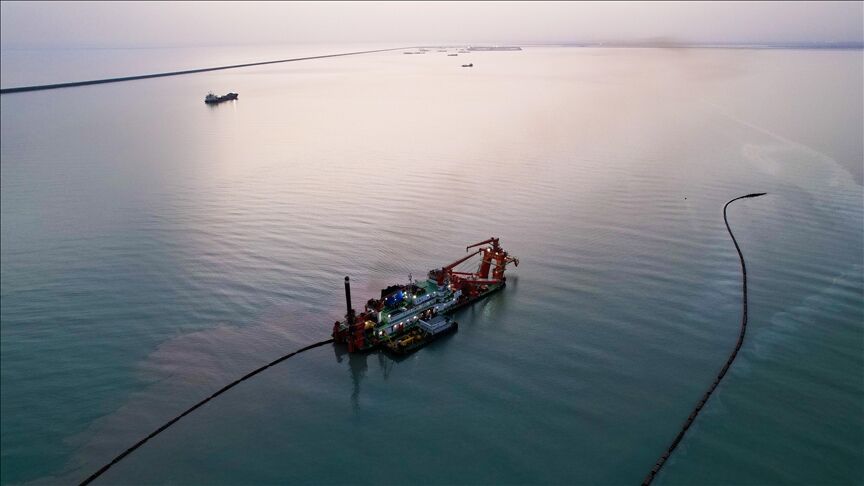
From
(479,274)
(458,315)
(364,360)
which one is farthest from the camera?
(479,274)

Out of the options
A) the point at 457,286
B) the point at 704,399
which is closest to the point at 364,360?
the point at 457,286

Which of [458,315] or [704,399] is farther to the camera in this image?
[458,315]

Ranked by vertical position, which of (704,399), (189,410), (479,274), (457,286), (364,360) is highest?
(479,274)

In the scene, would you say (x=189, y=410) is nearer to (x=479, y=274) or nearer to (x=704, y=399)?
(x=479, y=274)

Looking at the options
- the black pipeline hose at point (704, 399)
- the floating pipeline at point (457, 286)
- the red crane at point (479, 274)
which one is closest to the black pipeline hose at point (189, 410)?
the floating pipeline at point (457, 286)

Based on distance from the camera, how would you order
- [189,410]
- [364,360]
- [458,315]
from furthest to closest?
[458,315] → [364,360] → [189,410]

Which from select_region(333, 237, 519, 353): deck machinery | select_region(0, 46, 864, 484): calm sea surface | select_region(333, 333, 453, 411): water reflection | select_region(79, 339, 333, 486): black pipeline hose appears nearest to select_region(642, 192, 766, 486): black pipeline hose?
select_region(0, 46, 864, 484): calm sea surface

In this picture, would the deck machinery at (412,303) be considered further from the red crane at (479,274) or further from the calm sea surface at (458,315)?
the calm sea surface at (458,315)

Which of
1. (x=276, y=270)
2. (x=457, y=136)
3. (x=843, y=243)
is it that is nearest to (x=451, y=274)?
(x=276, y=270)
